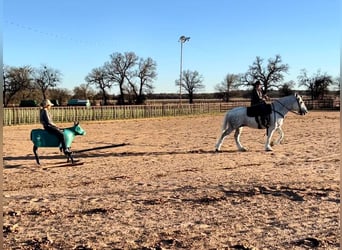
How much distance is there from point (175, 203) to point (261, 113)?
6711mm

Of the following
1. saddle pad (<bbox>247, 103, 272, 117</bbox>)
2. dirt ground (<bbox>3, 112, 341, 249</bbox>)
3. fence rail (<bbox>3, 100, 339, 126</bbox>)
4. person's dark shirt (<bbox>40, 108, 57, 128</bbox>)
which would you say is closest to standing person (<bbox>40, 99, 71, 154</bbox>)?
person's dark shirt (<bbox>40, 108, 57, 128</bbox>)

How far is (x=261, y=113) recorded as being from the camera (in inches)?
467

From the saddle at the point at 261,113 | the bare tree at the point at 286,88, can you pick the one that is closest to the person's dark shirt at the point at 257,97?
the saddle at the point at 261,113

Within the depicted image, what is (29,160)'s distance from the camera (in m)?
10.8

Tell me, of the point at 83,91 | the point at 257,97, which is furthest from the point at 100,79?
the point at 257,97

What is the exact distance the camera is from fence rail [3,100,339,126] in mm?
30766

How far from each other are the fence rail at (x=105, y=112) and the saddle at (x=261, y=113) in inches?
790

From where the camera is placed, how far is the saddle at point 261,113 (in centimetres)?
1186

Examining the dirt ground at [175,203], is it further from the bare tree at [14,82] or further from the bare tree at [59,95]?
the bare tree at [59,95]

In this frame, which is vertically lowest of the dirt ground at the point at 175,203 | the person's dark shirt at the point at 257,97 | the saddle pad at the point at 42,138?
the dirt ground at the point at 175,203

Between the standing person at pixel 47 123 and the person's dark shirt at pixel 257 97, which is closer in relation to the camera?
the standing person at pixel 47 123

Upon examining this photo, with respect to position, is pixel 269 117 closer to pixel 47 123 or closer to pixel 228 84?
pixel 47 123

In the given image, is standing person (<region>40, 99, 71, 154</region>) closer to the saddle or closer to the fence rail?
the saddle

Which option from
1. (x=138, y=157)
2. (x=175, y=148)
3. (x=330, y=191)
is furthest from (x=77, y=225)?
(x=175, y=148)
